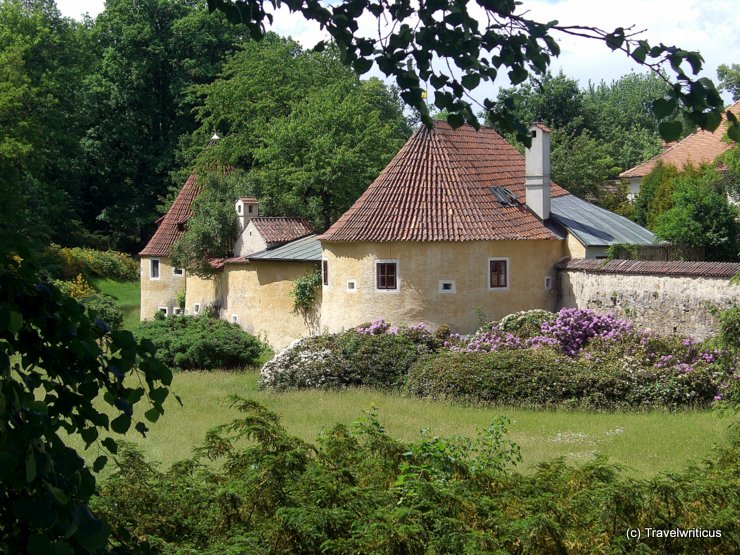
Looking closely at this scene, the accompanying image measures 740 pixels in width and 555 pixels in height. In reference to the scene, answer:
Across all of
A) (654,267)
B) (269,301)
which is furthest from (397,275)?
(654,267)

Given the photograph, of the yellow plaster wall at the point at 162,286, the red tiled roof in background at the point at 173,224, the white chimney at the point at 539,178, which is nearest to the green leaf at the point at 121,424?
the white chimney at the point at 539,178

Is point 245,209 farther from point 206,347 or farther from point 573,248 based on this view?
point 573,248

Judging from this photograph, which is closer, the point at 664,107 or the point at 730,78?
the point at 664,107

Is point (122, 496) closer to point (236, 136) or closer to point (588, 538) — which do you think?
point (588, 538)

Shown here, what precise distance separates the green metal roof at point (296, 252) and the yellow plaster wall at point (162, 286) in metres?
7.31

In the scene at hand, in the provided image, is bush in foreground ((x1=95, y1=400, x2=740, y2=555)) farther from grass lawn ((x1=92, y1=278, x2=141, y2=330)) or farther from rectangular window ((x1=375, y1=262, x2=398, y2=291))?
grass lawn ((x1=92, y1=278, x2=141, y2=330))

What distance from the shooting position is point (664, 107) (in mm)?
4676

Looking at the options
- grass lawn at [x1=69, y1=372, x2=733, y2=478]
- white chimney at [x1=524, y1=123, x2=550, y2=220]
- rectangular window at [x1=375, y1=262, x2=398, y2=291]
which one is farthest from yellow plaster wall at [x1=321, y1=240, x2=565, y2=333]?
grass lawn at [x1=69, y1=372, x2=733, y2=478]

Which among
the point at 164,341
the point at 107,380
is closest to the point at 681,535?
the point at 107,380

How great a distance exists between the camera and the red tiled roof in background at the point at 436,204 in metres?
26.5

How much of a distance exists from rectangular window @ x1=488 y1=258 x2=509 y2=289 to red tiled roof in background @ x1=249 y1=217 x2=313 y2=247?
321 inches

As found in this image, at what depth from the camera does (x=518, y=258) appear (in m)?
26.8

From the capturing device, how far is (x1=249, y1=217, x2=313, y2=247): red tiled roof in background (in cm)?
3180

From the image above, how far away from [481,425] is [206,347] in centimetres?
1125
